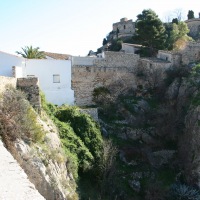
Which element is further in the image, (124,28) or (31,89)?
(124,28)

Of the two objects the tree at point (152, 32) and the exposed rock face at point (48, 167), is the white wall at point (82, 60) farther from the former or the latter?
the tree at point (152, 32)

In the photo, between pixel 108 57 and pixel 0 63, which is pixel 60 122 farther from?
pixel 108 57

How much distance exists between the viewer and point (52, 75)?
25.5 m

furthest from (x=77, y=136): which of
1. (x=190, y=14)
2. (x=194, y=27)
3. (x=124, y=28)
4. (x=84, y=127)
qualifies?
(x=190, y=14)

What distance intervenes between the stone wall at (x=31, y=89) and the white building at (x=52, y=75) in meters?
4.64

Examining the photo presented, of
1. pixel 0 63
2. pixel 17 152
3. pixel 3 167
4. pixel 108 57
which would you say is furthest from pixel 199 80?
pixel 3 167

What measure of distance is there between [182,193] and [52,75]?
479 inches

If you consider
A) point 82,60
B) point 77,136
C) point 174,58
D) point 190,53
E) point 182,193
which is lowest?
point 182,193

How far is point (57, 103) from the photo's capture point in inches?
1011

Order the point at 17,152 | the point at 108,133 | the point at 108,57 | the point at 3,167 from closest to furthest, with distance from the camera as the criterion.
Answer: the point at 3,167 → the point at 17,152 → the point at 108,133 → the point at 108,57

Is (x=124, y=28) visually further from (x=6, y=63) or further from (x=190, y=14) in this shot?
(x=6, y=63)

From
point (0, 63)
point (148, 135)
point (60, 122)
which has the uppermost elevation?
point (0, 63)

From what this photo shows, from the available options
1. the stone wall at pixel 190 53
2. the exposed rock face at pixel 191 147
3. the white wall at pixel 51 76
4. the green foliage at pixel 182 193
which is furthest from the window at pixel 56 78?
the stone wall at pixel 190 53

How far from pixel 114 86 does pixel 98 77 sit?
1.61 m
